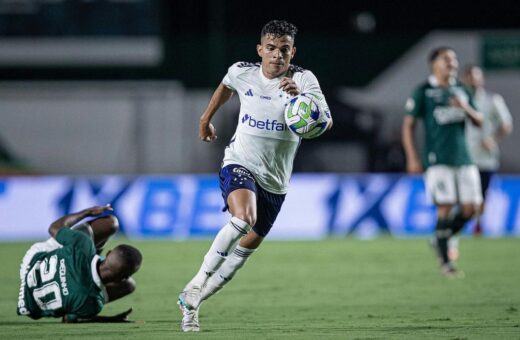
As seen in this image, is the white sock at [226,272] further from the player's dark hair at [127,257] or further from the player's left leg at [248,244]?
the player's dark hair at [127,257]

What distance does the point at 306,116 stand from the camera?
Result: 7.54 metres

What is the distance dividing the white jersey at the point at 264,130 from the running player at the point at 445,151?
3.87 m

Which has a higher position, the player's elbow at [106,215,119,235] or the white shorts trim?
the player's elbow at [106,215,119,235]

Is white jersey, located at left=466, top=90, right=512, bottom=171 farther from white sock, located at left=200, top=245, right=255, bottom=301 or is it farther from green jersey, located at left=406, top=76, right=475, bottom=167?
white sock, located at left=200, top=245, right=255, bottom=301

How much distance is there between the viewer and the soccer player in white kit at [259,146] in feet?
25.1

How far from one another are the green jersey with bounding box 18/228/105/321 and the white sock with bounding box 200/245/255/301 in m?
0.72

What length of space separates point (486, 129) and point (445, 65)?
438cm

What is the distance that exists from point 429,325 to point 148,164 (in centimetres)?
1531

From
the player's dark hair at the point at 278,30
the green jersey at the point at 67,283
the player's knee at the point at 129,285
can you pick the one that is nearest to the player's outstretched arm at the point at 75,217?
the green jersey at the point at 67,283

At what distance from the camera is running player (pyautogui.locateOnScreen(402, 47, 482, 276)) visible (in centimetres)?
1171

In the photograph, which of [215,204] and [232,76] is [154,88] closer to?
[215,204]

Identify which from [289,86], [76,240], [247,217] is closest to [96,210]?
[76,240]

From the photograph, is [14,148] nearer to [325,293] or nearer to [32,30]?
[32,30]

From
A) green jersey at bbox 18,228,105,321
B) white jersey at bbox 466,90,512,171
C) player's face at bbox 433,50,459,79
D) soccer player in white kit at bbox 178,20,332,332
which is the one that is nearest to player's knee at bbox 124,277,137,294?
green jersey at bbox 18,228,105,321
